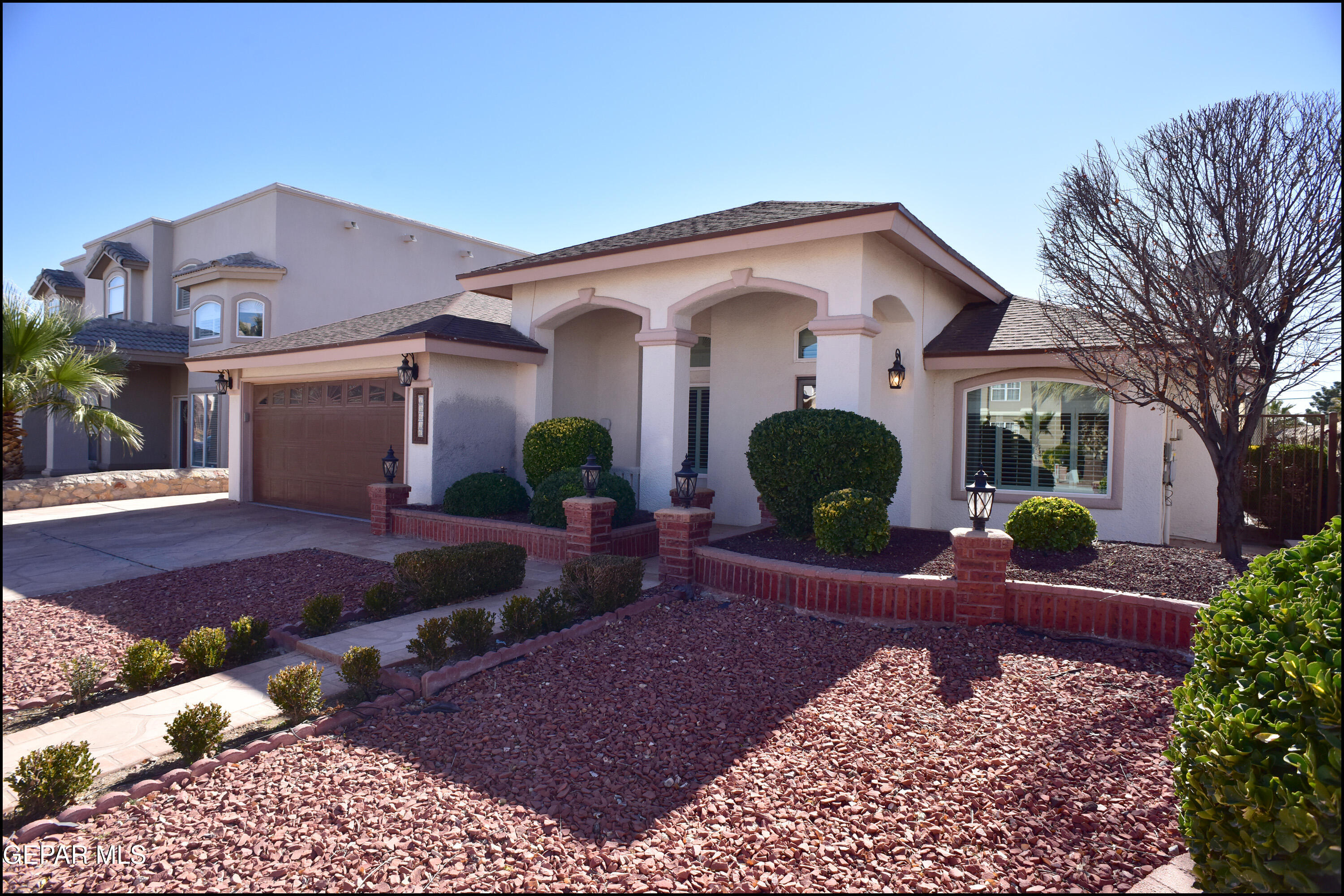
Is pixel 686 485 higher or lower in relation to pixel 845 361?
lower

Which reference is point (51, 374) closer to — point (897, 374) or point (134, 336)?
point (134, 336)

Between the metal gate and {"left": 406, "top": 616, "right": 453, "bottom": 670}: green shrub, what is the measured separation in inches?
450

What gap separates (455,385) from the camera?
11164 mm

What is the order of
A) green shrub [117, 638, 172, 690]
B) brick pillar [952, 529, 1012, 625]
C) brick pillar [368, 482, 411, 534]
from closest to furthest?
green shrub [117, 638, 172, 690], brick pillar [952, 529, 1012, 625], brick pillar [368, 482, 411, 534]

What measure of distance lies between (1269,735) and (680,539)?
550 centimetres

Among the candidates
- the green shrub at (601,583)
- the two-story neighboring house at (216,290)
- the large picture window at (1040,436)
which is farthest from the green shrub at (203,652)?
the two-story neighboring house at (216,290)

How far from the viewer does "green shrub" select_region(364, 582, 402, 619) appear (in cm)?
653

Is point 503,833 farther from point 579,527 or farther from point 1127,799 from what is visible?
point 579,527

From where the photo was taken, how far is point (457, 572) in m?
7.00

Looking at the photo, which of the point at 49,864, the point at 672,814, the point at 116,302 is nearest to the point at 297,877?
the point at 49,864

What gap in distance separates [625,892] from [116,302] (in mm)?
29262

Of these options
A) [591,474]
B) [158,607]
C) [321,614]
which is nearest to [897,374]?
[591,474]

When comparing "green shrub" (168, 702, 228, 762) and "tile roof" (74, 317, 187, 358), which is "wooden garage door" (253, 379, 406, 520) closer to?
"tile roof" (74, 317, 187, 358)

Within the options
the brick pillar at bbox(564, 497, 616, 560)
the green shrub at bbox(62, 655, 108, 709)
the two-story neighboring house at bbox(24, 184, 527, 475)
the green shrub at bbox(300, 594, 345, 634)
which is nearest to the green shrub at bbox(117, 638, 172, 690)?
the green shrub at bbox(62, 655, 108, 709)
